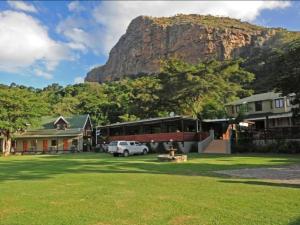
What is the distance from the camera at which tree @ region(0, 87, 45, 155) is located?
4919 centimetres

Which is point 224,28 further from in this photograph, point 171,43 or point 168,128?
point 168,128

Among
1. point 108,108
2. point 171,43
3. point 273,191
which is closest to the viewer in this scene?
point 273,191

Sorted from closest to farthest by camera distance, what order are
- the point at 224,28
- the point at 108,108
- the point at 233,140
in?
the point at 233,140 → the point at 108,108 → the point at 224,28

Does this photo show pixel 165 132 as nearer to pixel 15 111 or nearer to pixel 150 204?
pixel 15 111

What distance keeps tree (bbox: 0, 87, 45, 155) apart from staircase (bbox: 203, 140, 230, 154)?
2452 cm

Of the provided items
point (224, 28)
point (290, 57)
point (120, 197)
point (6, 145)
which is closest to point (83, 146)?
point (6, 145)

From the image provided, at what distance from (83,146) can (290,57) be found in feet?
121

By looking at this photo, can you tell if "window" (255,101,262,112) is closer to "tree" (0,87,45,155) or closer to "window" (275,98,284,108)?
"window" (275,98,284,108)

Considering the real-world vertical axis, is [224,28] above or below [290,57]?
above

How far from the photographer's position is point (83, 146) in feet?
192

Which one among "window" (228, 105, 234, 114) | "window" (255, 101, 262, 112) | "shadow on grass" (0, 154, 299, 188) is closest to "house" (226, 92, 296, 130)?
"window" (255, 101, 262, 112)

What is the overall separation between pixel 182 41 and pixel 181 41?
615 millimetres

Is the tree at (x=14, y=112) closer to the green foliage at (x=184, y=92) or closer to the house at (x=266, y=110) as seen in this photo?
the green foliage at (x=184, y=92)

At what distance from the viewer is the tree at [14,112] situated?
4919 cm
